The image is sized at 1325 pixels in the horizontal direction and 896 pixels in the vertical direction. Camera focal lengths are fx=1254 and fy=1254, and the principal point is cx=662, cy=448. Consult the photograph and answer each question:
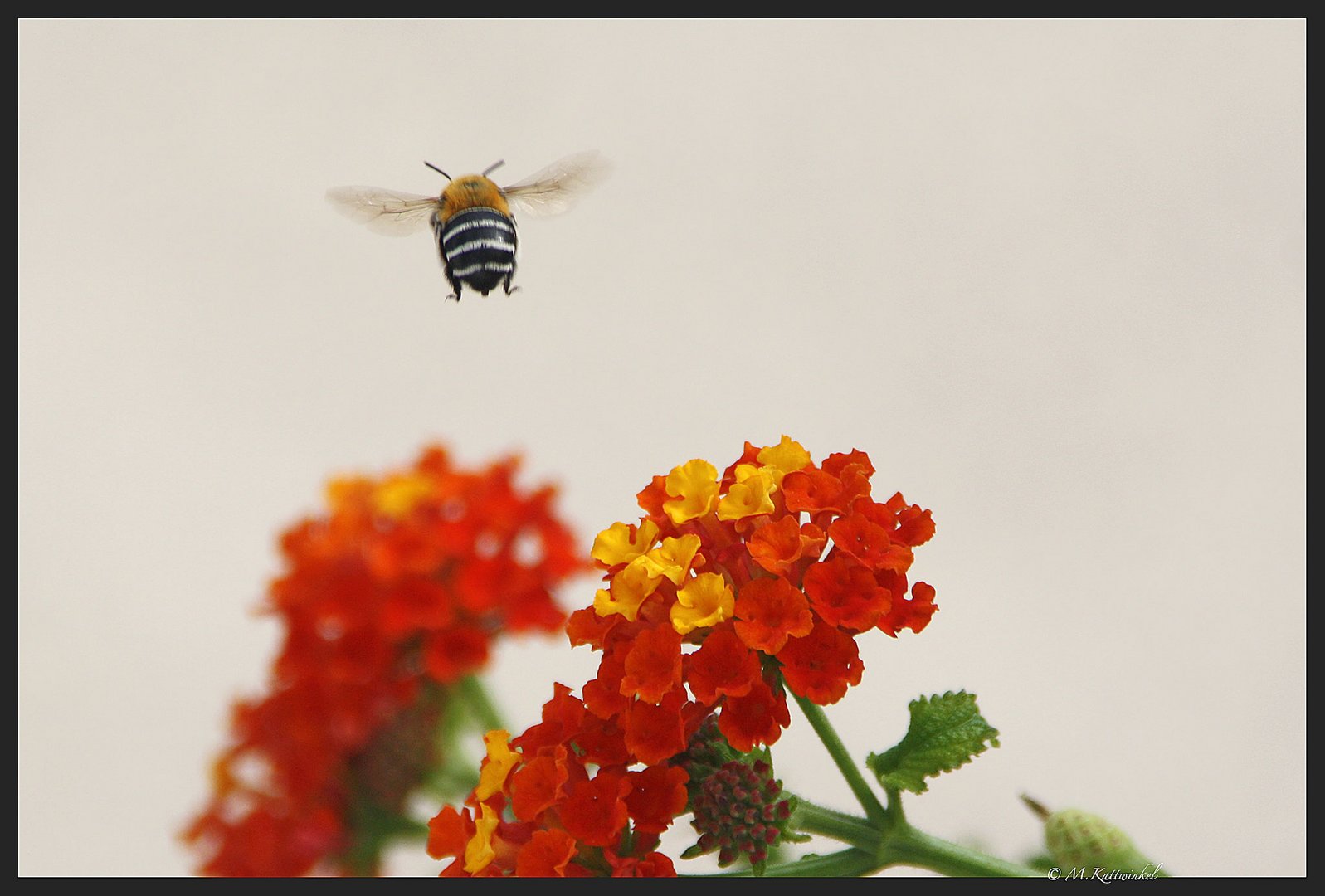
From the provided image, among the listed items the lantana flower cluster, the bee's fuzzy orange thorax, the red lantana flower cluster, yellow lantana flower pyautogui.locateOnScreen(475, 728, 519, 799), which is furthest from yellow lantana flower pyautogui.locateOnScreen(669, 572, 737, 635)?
the bee's fuzzy orange thorax

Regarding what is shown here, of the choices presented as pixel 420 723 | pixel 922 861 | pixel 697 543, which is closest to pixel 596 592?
pixel 697 543

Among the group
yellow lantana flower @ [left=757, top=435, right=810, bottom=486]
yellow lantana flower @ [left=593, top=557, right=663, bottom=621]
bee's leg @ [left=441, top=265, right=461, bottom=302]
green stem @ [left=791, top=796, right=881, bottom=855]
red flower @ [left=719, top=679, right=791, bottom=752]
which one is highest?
bee's leg @ [left=441, top=265, right=461, bottom=302]

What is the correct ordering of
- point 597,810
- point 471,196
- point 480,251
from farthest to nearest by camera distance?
point 471,196 → point 480,251 → point 597,810

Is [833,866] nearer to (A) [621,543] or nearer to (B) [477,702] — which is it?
(A) [621,543]

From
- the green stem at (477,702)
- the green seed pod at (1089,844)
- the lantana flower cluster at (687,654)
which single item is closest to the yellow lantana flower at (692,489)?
the lantana flower cluster at (687,654)

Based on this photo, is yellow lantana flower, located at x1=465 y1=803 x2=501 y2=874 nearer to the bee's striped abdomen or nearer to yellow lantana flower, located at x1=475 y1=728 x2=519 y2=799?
yellow lantana flower, located at x1=475 y1=728 x2=519 y2=799

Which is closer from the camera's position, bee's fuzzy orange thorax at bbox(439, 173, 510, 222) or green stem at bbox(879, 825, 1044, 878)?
green stem at bbox(879, 825, 1044, 878)

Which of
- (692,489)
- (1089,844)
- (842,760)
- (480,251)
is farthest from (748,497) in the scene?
(480,251)

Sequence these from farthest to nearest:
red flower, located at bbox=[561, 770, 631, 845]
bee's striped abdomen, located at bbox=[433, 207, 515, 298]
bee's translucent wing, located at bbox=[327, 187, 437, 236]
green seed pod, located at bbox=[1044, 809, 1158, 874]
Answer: bee's translucent wing, located at bbox=[327, 187, 437, 236], bee's striped abdomen, located at bbox=[433, 207, 515, 298], green seed pod, located at bbox=[1044, 809, 1158, 874], red flower, located at bbox=[561, 770, 631, 845]
